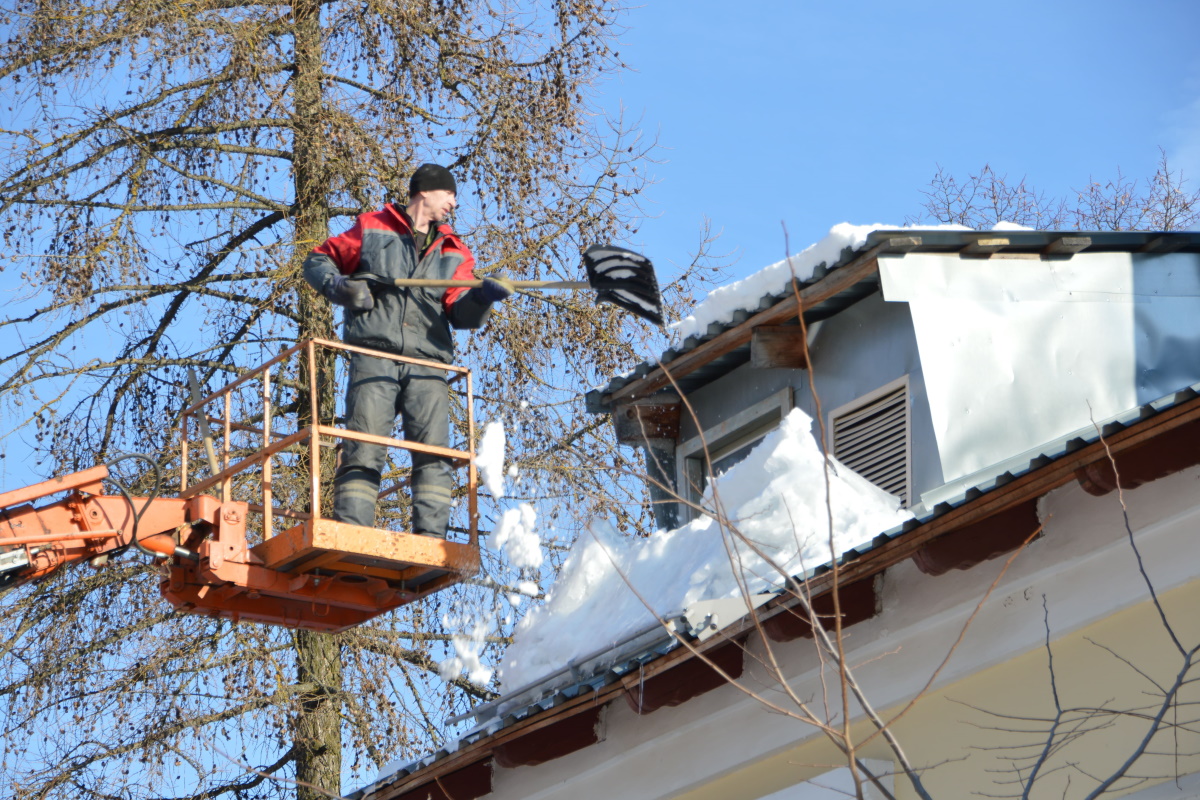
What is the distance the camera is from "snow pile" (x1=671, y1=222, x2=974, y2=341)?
30.1ft

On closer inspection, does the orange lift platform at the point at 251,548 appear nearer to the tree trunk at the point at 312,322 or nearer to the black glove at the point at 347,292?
the black glove at the point at 347,292

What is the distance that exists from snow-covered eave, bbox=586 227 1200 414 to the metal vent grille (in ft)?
2.20

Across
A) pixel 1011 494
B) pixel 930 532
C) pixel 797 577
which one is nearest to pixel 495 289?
pixel 797 577

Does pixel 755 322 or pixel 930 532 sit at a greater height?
pixel 755 322

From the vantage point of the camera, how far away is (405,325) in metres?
9.44

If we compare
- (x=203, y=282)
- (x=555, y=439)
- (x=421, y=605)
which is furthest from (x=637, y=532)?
(x=203, y=282)

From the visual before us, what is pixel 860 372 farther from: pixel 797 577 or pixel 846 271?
pixel 797 577

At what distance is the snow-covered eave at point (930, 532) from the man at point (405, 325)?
158 centimetres

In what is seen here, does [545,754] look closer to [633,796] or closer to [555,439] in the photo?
[633,796]

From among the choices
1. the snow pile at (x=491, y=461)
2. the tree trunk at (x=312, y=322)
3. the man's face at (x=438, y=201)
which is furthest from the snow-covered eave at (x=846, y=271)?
the tree trunk at (x=312, y=322)

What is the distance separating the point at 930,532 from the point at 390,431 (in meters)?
4.04

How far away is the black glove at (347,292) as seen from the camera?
29.7ft

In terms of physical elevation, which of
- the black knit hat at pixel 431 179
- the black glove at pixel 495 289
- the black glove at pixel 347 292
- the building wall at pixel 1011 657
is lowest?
the building wall at pixel 1011 657

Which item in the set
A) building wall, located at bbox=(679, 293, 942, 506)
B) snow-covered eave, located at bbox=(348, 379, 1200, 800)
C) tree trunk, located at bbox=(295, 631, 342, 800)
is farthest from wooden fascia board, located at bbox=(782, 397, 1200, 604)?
tree trunk, located at bbox=(295, 631, 342, 800)
